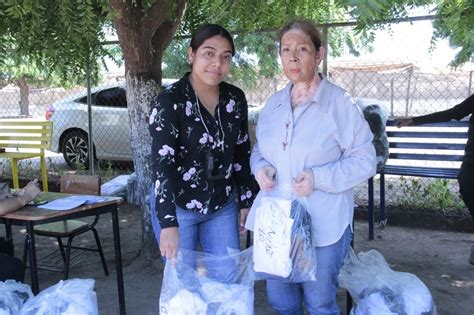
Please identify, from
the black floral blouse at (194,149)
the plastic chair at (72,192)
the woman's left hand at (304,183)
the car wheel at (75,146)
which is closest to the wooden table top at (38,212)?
the plastic chair at (72,192)

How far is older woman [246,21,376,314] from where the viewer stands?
2.25 m

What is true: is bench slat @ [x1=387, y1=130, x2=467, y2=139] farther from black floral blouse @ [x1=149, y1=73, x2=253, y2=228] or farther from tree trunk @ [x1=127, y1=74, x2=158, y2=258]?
black floral blouse @ [x1=149, y1=73, x2=253, y2=228]

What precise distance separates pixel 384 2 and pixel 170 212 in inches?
52.2

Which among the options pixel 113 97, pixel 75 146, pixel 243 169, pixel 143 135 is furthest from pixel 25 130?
pixel 243 169

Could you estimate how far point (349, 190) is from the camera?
236cm

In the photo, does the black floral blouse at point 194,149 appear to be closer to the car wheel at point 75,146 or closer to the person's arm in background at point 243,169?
the person's arm in background at point 243,169

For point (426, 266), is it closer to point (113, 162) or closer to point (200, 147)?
point (200, 147)

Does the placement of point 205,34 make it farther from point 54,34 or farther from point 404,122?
point 404,122

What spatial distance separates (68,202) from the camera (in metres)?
3.35

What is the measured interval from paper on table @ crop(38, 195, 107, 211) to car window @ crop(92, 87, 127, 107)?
5.88 meters

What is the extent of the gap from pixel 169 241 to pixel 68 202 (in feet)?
4.07

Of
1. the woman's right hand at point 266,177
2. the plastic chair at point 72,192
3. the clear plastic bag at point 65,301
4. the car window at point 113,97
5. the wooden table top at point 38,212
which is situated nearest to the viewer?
the woman's right hand at point 266,177

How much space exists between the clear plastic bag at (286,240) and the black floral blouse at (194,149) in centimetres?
35

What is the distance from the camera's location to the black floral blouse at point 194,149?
2377mm
